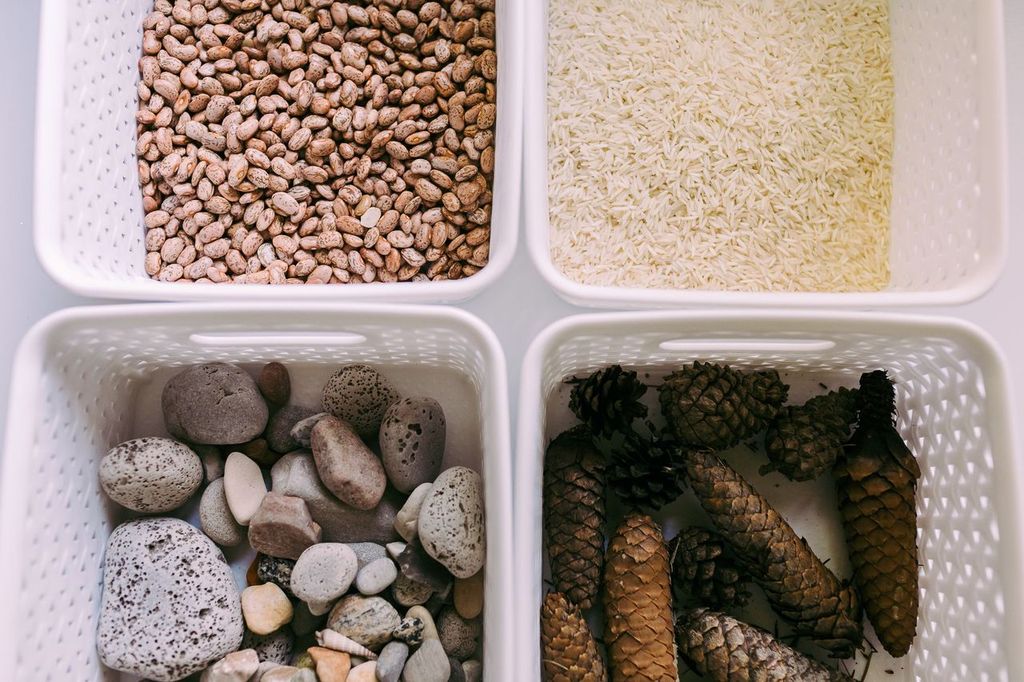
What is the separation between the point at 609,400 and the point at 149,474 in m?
0.43

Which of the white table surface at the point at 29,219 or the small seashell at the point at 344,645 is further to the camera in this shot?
the white table surface at the point at 29,219

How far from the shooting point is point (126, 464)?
74 cm

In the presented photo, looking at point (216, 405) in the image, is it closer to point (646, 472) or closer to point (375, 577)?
point (375, 577)

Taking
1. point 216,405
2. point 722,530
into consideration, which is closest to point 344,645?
point 216,405

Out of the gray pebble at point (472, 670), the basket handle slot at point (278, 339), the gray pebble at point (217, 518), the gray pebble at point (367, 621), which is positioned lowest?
the gray pebble at point (472, 670)

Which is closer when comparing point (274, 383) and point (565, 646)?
point (565, 646)

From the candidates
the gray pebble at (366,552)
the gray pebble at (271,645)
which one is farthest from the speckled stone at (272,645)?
the gray pebble at (366,552)

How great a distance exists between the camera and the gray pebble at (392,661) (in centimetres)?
70

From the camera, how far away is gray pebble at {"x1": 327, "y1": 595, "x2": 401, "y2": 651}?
71cm

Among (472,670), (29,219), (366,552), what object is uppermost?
(29,219)

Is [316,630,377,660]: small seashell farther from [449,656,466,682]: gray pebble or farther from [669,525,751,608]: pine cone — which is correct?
[669,525,751,608]: pine cone

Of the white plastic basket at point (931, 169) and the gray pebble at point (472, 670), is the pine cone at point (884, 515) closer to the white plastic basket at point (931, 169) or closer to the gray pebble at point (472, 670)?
the white plastic basket at point (931, 169)

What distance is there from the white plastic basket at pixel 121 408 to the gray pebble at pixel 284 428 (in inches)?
1.2

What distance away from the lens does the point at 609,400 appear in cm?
74
